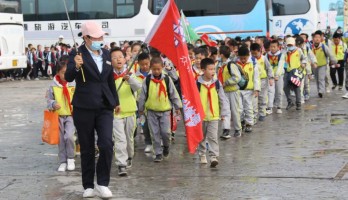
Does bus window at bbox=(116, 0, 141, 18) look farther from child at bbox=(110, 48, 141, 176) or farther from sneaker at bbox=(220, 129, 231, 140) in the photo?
child at bbox=(110, 48, 141, 176)

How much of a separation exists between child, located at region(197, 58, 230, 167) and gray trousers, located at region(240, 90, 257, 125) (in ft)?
7.66

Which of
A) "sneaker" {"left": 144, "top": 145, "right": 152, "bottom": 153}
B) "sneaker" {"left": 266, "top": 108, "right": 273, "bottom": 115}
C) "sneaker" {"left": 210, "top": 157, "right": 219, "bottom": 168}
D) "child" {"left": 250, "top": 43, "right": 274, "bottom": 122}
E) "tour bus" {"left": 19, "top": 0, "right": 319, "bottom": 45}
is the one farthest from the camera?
"tour bus" {"left": 19, "top": 0, "right": 319, "bottom": 45}

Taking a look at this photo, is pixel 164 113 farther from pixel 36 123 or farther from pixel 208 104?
pixel 36 123

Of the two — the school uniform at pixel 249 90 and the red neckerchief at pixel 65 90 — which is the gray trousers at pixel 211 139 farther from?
the school uniform at pixel 249 90

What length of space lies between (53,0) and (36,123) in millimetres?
17056

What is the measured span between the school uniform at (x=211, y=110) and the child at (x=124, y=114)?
1.01 meters

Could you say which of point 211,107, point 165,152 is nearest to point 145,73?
point 165,152

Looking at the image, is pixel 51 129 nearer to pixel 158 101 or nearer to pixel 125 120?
pixel 125 120

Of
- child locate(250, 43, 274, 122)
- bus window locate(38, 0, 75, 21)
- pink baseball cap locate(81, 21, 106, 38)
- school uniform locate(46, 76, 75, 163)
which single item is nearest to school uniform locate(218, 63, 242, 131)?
child locate(250, 43, 274, 122)

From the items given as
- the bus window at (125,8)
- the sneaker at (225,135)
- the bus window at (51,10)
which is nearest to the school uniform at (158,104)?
the sneaker at (225,135)

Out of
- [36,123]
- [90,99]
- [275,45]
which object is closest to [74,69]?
[90,99]

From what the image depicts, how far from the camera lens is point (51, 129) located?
29.4 feet

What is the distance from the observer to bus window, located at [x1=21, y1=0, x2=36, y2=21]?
30594 millimetres

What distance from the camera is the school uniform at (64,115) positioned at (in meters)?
8.99
